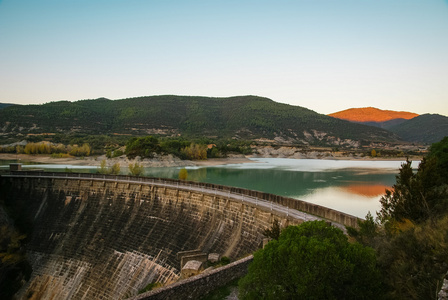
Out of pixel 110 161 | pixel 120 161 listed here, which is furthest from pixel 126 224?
pixel 110 161

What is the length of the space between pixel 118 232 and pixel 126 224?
783 mm

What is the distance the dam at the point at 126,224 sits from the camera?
57.8 feet

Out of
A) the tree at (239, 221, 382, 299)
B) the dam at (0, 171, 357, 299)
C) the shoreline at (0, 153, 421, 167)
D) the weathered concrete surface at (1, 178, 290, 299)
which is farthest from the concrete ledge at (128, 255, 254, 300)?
the shoreline at (0, 153, 421, 167)

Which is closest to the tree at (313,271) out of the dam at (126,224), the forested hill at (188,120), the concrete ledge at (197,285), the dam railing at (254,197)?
the concrete ledge at (197,285)

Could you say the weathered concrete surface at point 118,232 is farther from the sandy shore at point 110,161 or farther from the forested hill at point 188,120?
the forested hill at point 188,120

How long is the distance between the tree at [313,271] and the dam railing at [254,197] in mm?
5846

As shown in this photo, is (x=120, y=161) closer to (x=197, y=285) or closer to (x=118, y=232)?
(x=118, y=232)

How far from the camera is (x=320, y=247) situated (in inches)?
285

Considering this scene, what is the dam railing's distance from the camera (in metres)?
16.0

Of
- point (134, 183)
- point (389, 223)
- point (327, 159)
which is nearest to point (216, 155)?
point (327, 159)

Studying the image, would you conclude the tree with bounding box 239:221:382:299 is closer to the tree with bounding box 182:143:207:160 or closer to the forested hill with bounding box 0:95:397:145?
the tree with bounding box 182:143:207:160

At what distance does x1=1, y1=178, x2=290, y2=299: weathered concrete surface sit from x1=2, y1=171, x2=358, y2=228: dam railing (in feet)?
2.39

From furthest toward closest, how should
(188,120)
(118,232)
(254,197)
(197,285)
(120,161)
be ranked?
(188,120)
(120,161)
(118,232)
(254,197)
(197,285)

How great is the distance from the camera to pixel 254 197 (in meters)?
20.0
